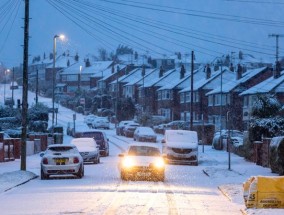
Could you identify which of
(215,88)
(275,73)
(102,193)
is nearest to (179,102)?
(215,88)

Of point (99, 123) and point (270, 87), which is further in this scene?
point (99, 123)

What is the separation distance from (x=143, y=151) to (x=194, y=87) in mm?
75118

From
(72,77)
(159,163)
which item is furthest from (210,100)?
(72,77)

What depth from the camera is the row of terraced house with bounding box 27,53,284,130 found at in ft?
279

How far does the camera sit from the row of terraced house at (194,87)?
85.1 m

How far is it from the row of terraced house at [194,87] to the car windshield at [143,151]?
29.8 m

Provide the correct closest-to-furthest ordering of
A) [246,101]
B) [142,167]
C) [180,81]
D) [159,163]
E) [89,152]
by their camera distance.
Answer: [142,167] < [159,163] < [89,152] < [246,101] < [180,81]

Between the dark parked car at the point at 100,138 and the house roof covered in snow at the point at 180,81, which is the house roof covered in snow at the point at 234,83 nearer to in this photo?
the house roof covered in snow at the point at 180,81

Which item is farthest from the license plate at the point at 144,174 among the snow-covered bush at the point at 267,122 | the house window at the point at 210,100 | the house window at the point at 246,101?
the house window at the point at 210,100

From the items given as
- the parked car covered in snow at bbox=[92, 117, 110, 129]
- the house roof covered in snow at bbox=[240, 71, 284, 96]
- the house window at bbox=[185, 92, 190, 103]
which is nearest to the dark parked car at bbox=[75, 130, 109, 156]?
the house roof covered in snow at bbox=[240, 71, 284, 96]

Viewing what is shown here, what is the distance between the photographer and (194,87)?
105375mm

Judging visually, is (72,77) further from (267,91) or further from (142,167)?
(142,167)

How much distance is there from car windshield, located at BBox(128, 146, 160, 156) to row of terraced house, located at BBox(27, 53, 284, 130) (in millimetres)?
29832

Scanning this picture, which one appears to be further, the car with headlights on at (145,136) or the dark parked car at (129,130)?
the dark parked car at (129,130)
